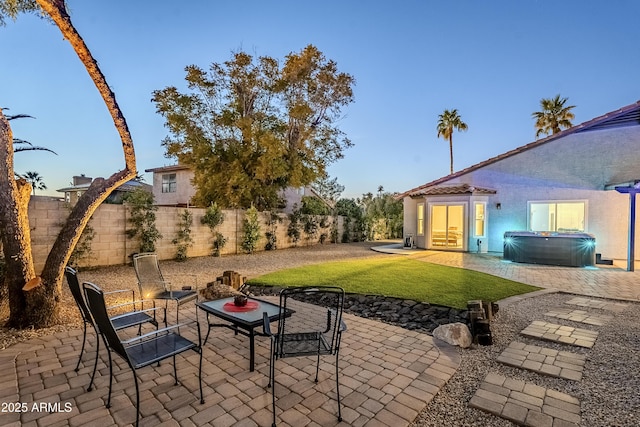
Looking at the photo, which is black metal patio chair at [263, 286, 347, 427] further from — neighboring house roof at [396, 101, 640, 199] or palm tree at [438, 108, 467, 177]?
palm tree at [438, 108, 467, 177]

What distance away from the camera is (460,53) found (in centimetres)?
1327

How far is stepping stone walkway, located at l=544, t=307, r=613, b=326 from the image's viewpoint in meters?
5.27

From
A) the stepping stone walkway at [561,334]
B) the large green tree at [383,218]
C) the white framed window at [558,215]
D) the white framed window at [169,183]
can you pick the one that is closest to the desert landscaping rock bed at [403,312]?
the stepping stone walkway at [561,334]

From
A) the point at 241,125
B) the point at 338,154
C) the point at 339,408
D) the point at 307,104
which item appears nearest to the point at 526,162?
the point at 338,154

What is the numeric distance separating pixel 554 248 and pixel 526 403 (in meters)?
10.7

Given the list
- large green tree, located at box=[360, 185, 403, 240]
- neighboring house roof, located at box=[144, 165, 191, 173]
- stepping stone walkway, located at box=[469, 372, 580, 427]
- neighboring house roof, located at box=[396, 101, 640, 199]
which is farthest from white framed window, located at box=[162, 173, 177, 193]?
stepping stone walkway, located at box=[469, 372, 580, 427]

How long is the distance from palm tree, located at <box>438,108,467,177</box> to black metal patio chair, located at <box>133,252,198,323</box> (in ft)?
97.3

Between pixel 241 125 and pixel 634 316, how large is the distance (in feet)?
52.3

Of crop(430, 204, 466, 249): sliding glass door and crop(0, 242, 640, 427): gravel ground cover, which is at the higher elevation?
crop(430, 204, 466, 249): sliding glass door

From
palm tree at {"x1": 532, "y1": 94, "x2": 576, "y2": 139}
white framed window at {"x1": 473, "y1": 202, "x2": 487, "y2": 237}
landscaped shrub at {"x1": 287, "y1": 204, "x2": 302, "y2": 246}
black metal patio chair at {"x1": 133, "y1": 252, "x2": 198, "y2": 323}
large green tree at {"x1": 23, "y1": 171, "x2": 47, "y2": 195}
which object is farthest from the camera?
palm tree at {"x1": 532, "y1": 94, "x2": 576, "y2": 139}

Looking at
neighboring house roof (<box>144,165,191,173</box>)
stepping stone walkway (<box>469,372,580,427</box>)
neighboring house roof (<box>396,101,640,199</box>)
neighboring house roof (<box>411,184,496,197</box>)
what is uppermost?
neighboring house roof (<box>396,101,640,199</box>)

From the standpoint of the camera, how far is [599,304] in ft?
20.9

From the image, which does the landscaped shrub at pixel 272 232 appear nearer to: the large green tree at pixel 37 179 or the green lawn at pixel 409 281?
the green lawn at pixel 409 281

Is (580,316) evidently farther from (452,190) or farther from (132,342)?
(452,190)
